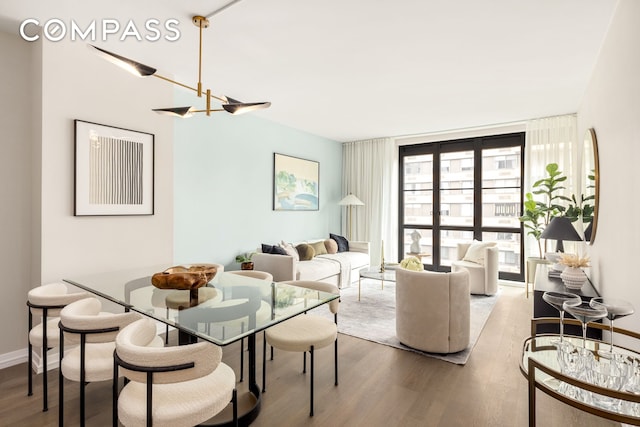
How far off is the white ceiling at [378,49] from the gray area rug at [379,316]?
272 cm

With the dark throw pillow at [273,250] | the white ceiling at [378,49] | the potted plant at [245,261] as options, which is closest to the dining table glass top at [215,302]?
the potted plant at [245,261]

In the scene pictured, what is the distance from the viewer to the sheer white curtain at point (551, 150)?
5.05 metres

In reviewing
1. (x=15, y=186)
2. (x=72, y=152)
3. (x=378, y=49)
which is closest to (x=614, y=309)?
(x=378, y=49)

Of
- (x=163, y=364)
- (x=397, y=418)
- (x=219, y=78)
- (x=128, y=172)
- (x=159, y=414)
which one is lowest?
(x=397, y=418)

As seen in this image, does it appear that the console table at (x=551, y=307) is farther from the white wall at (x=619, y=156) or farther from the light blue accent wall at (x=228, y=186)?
the light blue accent wall at (x=228, y=186)

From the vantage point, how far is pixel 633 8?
198cm

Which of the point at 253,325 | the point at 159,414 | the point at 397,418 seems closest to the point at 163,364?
the point at 159,414

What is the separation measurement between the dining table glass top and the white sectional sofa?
156cm

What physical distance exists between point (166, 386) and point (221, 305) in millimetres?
521

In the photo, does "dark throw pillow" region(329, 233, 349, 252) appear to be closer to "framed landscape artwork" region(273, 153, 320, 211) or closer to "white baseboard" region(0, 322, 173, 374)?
"framed landscape artwork" region(273, 153, 320, 211)

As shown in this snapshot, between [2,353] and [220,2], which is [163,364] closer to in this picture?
[220,2]

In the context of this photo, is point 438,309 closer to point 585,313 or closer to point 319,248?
point 585,313

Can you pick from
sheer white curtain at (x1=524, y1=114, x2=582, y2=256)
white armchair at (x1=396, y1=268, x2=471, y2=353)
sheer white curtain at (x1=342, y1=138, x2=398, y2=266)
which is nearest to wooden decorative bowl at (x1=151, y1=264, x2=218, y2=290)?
white armchair at (x1=396, y1=268, x2=471, y2=353)

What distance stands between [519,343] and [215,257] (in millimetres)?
3627
